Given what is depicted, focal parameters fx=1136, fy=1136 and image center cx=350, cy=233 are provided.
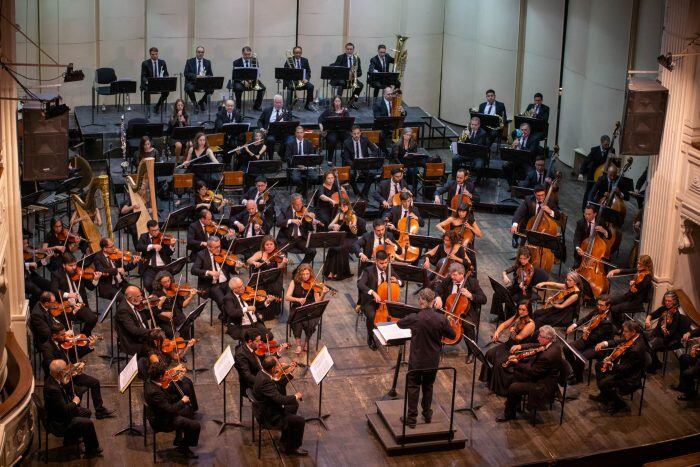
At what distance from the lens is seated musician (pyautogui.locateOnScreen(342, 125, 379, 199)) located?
1769 centimetres

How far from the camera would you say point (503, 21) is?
21.4m

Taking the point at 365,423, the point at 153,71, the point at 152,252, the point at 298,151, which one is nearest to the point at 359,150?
the point at 298,151

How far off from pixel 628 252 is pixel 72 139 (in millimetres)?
8643

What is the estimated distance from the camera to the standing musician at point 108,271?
13852 mm

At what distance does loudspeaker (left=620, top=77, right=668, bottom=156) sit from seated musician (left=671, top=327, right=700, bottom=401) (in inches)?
99.6

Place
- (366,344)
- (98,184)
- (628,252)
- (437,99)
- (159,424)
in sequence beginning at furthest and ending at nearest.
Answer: (437,99) → (628,252) → (98,184) → (366,344) → (159,424)

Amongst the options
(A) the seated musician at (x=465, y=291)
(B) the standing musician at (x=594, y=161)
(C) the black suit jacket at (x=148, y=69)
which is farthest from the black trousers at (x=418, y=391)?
(C) the black suit jacket at (x=148, y=69)

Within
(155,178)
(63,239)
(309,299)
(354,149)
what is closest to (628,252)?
(354,149)

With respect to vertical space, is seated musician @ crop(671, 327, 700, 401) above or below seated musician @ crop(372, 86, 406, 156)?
below

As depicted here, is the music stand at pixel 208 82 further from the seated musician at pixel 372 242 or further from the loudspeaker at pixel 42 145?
the loudspeaker at pixel 42 145

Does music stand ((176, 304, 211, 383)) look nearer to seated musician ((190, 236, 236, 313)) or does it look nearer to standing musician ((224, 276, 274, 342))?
standing musician ((224, 276, 274, 342))

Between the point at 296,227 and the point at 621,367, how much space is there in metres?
5.11

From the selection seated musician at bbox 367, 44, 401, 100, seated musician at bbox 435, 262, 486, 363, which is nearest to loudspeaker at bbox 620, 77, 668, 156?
seated musician at bbox 435, 262, 486, 363

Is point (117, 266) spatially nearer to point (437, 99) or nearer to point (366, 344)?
point (366, 344)
